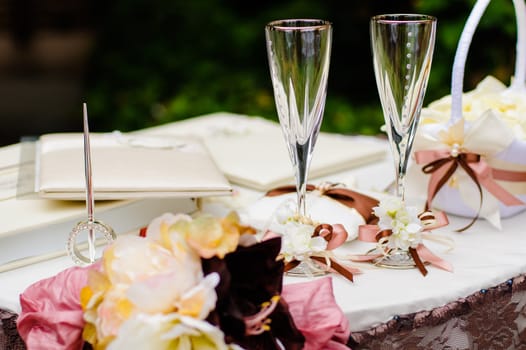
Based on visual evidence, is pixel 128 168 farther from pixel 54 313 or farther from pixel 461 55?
pixel 461 55

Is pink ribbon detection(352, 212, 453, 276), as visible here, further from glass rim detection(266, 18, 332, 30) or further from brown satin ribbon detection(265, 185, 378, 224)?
glass rim detection(266, 18, 332, 30)

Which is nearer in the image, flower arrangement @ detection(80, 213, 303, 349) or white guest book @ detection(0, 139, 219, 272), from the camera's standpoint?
flower arrangement @ detection(80, 213, 303, 349)

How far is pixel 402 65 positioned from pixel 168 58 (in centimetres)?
314

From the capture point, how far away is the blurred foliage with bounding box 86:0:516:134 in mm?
3924

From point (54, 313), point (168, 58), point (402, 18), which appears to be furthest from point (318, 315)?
point (168, 58)

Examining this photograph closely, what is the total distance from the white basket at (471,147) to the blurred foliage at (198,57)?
7.91ft

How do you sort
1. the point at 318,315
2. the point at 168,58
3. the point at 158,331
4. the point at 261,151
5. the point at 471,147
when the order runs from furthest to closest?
1. the point at 168,58
2. the point at 261,151
3. the point at 471,147
4. the point at 318,315
5. the point at 158,331

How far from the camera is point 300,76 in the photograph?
1008 mm

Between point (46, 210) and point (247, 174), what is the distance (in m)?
0.41

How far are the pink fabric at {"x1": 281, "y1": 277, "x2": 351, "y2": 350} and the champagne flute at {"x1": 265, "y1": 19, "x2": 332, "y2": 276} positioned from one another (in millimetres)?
124

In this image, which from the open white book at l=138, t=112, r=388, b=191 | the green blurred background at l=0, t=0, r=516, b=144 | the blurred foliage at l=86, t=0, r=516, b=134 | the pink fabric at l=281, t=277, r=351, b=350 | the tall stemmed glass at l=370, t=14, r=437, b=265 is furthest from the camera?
the blurred foliage at l=86, t=0, r=516, b=134

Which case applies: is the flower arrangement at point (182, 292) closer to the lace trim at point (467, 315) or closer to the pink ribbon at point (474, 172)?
the lace trim at point (467, 315)

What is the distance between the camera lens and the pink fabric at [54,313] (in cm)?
88

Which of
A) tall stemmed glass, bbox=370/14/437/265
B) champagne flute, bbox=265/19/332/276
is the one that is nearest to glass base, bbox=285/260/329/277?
champagne flute, bbox=265/19/332/276
